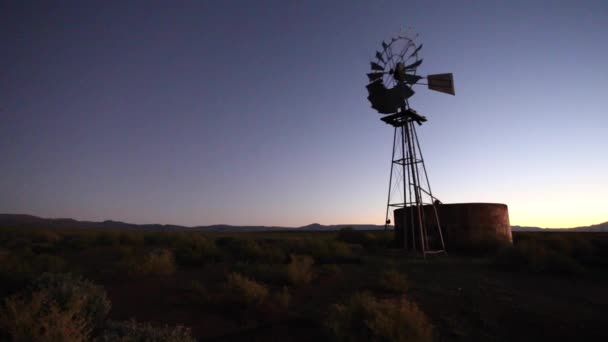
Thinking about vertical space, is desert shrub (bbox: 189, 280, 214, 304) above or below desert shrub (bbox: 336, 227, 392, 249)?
below

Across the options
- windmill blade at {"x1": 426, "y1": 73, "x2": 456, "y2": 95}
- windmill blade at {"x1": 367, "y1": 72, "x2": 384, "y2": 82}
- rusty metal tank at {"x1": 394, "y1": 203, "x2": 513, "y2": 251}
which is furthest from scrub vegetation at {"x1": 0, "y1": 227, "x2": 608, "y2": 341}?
windmill blade at {"x1": 367, "y1": 72, "x2": 384, "y2": 82}

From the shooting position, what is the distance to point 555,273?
1177 centimetres

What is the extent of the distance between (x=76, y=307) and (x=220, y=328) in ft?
8.47

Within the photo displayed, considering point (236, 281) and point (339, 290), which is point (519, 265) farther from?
point (236, 281)

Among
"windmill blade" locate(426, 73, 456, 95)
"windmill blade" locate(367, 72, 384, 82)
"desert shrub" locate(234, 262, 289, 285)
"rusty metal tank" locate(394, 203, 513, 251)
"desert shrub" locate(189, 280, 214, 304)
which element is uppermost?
"windmill blade" locate(367, 72, 384, 82)

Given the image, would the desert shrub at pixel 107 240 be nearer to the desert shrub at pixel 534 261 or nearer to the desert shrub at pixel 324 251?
the desert shrub at pixel 324 251

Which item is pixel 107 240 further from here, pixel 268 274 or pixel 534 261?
pixel 534 261

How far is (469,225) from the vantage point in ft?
→ 60.7

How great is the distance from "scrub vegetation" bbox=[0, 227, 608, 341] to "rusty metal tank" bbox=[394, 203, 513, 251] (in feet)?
16.0

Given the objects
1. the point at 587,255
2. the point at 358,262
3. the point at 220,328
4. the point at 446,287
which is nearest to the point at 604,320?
the point at 446,287

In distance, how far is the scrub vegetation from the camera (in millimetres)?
5238

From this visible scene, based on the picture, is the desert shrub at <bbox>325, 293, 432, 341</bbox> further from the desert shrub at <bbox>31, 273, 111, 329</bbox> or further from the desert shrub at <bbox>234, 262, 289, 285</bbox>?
the desert shrub at <bbox>31, 273, 111, 329</bbox>

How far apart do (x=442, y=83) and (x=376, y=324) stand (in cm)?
1546

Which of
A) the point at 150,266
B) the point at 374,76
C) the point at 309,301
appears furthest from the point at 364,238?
the point at 309,301
